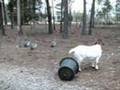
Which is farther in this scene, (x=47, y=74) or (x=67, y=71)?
(x=47, y=74)

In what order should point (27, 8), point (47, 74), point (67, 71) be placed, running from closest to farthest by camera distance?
point (67, 71) < point (47, 74) < point (27, 8)

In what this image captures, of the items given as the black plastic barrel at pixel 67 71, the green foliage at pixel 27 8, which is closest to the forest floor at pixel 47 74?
the black plastic barrel at pixel 67 71

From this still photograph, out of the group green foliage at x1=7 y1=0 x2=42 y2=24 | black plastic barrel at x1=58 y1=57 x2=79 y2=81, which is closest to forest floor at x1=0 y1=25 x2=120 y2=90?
black plastic barrel at x1=58 y1=57 x2=79 y2=81

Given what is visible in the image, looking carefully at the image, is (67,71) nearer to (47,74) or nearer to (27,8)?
(47,74)

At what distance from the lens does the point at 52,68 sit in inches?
358

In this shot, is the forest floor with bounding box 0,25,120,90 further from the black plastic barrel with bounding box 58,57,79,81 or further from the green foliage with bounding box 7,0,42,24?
the green foliage with bounding box 7,0,42,24

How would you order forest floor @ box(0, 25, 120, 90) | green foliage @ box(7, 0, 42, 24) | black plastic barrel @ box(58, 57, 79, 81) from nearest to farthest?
forest floor @ box(0, 25, 120, 90) → black plastic barrel @ box(58, 57, 79, 81) → green foliage @ box(7, 0, 42, 24)

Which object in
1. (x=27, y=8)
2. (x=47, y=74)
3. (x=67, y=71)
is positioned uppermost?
(x=27, y=8)

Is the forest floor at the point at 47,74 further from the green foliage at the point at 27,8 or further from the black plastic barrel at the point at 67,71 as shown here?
the green foliage at the point at 27,8

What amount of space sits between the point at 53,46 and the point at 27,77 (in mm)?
6485

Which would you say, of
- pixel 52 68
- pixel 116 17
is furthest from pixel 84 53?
pixel 116 17

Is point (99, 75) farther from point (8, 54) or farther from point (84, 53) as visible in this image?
point (8, 54)

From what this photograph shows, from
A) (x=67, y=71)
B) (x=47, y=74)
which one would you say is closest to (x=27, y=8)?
(x=47, y=74)

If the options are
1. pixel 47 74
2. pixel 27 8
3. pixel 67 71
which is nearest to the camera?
pixel 67 71
